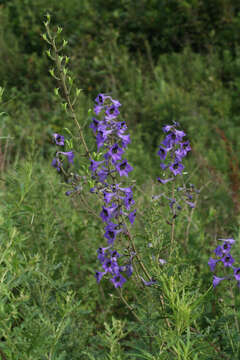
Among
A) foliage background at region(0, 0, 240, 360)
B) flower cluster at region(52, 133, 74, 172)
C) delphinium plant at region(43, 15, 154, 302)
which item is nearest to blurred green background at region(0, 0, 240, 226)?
foliage background at region(0, 0, 240, 360)

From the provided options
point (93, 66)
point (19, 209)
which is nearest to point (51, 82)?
point (93, 66)

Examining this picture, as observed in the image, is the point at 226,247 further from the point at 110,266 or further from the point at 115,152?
the point at 115,152

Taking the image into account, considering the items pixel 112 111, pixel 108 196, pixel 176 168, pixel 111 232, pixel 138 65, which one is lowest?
pixel 111 232

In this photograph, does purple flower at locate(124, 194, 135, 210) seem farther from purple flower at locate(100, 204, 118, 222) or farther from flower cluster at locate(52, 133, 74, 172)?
flower cluster at locate(52, 133, 74, 172)

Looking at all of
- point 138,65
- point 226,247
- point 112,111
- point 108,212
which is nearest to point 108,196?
point 108,212

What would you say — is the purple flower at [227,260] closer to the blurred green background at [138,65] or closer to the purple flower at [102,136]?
the purple flower at [102,136]

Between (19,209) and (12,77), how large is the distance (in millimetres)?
5242

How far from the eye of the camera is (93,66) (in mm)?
6277

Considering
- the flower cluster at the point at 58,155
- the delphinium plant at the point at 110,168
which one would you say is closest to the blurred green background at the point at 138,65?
the flower cluster at the point at 58,155

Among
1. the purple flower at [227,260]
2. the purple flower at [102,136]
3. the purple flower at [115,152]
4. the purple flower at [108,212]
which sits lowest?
the purple flower at [227,260]

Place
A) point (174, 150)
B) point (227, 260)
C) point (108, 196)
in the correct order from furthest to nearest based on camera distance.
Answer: point (174, 150)
point (227, 260)
point (108, 196)

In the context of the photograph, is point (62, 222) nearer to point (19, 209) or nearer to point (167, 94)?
point (19, 209)

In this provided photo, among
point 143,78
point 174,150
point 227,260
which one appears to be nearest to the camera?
point 227,260

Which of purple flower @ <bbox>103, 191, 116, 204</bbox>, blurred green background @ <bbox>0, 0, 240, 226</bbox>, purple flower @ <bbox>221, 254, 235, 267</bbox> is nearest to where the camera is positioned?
purple flower @ <bbox>103, 191, 116, 204</bbox>
